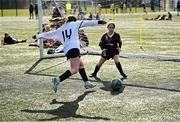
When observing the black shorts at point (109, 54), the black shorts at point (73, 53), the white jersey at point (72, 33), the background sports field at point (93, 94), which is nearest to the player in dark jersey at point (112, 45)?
the black shorts at point (109, 54)

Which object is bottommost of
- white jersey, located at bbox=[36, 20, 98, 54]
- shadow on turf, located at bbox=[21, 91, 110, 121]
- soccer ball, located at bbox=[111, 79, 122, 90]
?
shadow on turf, located at bbox=[21, 91, 110, 121]

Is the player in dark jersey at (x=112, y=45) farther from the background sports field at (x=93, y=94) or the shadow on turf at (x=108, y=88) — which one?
the shadow on turf at (x=108, y=88)

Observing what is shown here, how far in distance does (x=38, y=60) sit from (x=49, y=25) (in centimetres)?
339

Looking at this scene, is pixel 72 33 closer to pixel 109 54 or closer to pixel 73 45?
pixel 73 45

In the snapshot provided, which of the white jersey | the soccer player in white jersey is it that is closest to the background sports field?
the soccer player in white jersey

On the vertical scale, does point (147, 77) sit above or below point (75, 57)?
below

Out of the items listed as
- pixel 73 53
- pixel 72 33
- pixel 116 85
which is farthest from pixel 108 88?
pixel 72 33

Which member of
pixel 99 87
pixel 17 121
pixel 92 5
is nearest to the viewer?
pixel 17 121

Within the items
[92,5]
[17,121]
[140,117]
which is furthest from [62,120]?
[92,5]

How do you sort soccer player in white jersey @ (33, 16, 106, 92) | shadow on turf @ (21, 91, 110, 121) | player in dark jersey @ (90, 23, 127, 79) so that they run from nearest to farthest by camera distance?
1. shadow on turf @ (21, 91, 110, 121)
2. soccer player in white jersey @ (33, 16, 106, 92)
3. player in dark jersey @ (90, 23, 127, 79)

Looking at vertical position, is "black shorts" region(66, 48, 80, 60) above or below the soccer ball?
above

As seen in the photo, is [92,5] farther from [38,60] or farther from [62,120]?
[62,120]

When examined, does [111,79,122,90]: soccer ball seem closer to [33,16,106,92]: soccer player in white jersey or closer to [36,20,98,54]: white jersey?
[33,16,106,92]: soccer player in white jersey

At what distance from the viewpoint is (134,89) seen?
10281 mm
